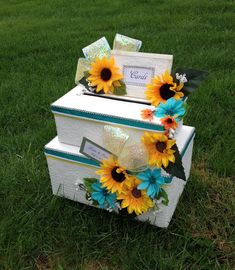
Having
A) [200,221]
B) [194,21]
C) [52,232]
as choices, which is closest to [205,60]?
[194,21]

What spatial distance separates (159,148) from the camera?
134 cm

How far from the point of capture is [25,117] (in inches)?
97.3

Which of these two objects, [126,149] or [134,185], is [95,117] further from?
[134,185]

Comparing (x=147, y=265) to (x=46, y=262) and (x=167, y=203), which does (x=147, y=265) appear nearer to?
(x=167, y=203)

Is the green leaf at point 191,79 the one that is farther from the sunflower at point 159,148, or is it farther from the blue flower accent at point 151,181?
the blue flower accent at point 151,181

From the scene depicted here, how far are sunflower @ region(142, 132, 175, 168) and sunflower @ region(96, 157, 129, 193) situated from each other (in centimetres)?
14

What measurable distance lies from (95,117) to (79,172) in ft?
0.89

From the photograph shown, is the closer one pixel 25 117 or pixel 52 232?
pixel 52 232

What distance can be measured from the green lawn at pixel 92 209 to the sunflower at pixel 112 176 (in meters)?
0.24

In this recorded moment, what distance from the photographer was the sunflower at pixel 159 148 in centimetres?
132

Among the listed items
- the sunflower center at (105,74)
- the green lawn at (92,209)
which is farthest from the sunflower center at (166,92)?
the green lawn at (92,209)

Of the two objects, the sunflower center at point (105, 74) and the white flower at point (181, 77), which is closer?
the white flower at point (181, 77)

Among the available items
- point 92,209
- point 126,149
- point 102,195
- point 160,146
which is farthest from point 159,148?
point 92,209

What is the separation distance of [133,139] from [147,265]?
47cm
